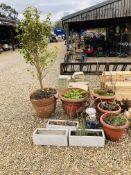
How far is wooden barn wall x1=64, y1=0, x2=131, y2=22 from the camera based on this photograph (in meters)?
11.8

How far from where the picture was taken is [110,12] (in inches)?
469

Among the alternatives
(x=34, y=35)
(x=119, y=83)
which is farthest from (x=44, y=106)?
(x=119, y=83)

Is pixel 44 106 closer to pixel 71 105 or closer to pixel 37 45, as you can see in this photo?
pixel 71 105

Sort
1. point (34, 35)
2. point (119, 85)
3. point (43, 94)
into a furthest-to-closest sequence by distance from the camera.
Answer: point (119, 85)
point (43, 94)
point (34, 35)

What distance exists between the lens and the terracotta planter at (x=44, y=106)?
14.8ft

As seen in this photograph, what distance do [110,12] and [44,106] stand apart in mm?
9329

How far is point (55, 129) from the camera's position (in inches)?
153

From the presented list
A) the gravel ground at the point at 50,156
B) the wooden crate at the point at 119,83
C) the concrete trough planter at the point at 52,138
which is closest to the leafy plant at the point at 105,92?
the wooden crate at the point at 119,83

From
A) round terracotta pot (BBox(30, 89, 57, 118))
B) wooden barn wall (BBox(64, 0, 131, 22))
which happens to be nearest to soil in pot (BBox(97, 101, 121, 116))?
round terracotta pot (BBox(30, 89, 57, 118))

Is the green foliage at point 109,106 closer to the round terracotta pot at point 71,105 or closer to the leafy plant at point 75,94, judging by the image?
the round terracotta pot at point 71,105

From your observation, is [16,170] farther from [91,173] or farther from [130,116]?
[130,116]

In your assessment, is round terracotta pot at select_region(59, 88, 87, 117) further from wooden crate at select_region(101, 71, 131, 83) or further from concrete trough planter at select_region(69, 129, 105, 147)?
wooden crate at select_region(101, 71, 131, 83)

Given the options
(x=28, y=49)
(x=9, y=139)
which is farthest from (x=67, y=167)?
(x=28, y=49)

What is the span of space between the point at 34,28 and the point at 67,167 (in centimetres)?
288
